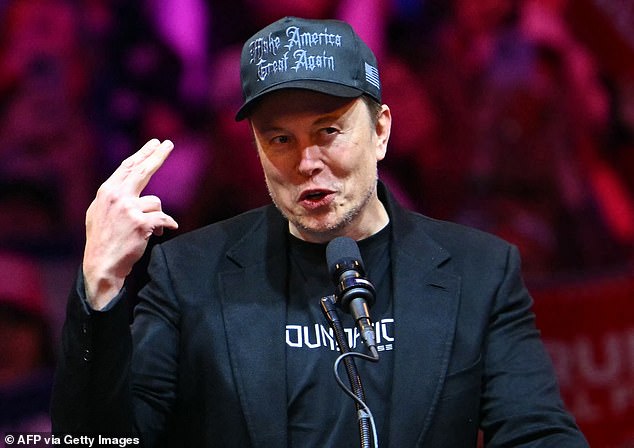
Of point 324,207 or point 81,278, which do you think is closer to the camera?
point 81,278

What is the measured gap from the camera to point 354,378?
65.1 inches

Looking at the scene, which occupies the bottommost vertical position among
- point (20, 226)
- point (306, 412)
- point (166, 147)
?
point (306, 412)

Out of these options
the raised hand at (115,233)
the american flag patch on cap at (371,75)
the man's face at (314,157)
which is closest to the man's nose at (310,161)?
the man's face at (314,157)

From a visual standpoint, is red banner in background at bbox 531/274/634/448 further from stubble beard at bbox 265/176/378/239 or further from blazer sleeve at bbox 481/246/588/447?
stubble beard at bbox 265/176/378/239

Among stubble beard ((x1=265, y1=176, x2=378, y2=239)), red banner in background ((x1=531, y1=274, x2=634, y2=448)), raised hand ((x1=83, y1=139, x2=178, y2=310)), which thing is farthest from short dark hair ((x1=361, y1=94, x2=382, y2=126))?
red banner in background ((x1=531, y1=274, x2=634, y2=448))

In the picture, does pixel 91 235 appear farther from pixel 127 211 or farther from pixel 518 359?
pixel 518 359

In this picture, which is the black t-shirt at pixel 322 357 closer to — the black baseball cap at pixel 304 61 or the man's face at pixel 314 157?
the man's face at pixel 314 157

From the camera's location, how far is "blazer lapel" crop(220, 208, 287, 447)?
1953mm

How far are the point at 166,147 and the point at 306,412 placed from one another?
0.61 meters

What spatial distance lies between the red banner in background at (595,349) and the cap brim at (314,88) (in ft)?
7.73

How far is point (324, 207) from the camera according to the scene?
2.06 metres

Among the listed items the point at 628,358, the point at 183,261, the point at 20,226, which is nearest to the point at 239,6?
the point at 20,226

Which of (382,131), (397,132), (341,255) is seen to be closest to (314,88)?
(382,131)

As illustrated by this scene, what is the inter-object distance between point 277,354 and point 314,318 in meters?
0.13
